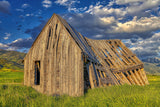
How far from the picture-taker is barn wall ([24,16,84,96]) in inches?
410

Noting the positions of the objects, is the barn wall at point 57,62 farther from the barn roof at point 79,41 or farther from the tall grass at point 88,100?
the tall grass at point 88,100

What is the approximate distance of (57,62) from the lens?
11.1m

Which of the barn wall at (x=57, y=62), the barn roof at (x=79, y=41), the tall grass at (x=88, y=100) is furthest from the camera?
the barn roof at (x=79, y=41)

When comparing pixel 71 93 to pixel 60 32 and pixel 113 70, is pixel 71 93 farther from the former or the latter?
pixel 113 70

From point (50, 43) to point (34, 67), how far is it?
2642mm

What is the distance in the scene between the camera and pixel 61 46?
Result: 1122 centimetres

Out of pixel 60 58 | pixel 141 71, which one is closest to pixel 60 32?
pixel 60 58

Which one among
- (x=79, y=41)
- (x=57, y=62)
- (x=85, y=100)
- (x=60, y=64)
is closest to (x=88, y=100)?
(x=85, y=100)

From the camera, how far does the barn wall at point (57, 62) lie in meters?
10.4

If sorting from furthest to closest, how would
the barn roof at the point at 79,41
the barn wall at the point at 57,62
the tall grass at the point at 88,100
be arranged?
the barn roof at the point at 79,41
the barn wall at the point at 57,62
the tall grass at the point at 88,100

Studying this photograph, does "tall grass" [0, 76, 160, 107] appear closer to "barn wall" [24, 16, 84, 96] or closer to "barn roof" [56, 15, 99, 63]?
"barn wall" [24, 16, 84, 96]

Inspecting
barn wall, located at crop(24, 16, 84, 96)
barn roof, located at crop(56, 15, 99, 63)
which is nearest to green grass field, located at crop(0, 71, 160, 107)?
barn wall, located at crop(24, 16, 84, 96)

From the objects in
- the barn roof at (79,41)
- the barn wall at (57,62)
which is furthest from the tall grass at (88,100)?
the barn roof at (79,41)

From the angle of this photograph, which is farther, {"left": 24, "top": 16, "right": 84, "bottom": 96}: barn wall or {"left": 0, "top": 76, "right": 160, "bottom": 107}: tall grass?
{"left": 24, "top": 16, "right": 84, "bottom": 96}: barn wall
